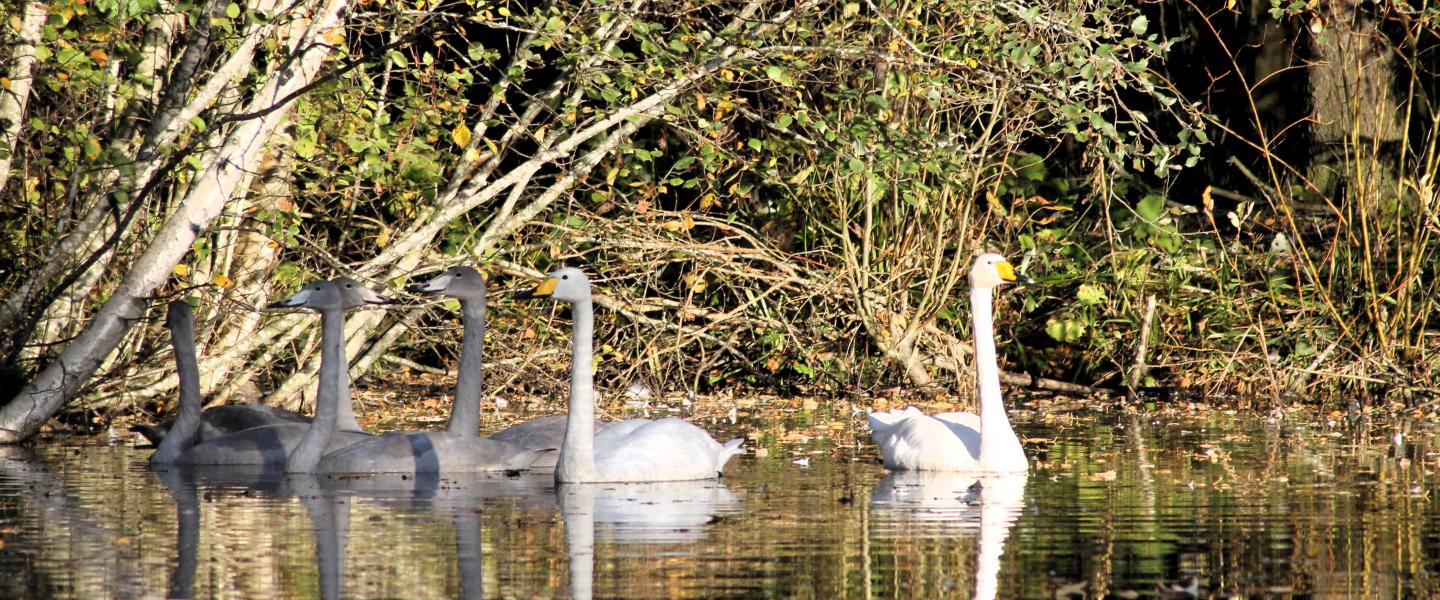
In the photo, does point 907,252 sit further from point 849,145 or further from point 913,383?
point 849,145

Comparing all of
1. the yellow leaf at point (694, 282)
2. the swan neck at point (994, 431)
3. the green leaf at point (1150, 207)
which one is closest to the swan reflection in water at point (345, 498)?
the swan neck at point (994, 431)

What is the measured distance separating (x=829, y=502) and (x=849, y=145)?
3997 mm

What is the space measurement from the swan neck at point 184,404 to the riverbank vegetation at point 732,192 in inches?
11.7

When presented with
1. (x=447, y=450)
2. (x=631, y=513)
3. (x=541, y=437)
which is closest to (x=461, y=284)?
(x=541, y=437)

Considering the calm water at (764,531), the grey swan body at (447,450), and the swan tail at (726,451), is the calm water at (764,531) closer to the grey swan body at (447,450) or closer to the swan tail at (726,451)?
the swan tail at (726,451)

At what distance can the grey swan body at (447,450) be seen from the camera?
10711mm

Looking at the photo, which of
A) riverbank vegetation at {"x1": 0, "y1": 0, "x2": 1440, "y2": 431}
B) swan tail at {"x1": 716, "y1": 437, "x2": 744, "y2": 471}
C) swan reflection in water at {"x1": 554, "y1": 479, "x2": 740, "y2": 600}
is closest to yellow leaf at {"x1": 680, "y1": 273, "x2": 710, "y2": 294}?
riverbank vegetation at {"x1": 0, "y1": 0, "x2": 1440, "y2": 431}

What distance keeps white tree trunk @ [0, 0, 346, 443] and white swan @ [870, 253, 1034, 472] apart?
3745mm

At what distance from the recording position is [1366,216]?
604 inches

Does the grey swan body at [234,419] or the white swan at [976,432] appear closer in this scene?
the white swan at [976,432]

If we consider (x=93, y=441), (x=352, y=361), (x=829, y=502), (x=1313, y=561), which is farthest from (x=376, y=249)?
(x=1313, y=561)

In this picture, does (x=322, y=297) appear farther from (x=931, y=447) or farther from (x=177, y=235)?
(x=931, y=447)

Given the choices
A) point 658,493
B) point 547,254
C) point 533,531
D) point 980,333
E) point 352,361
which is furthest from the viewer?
point 547,254

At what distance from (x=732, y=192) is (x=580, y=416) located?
19.3ft
